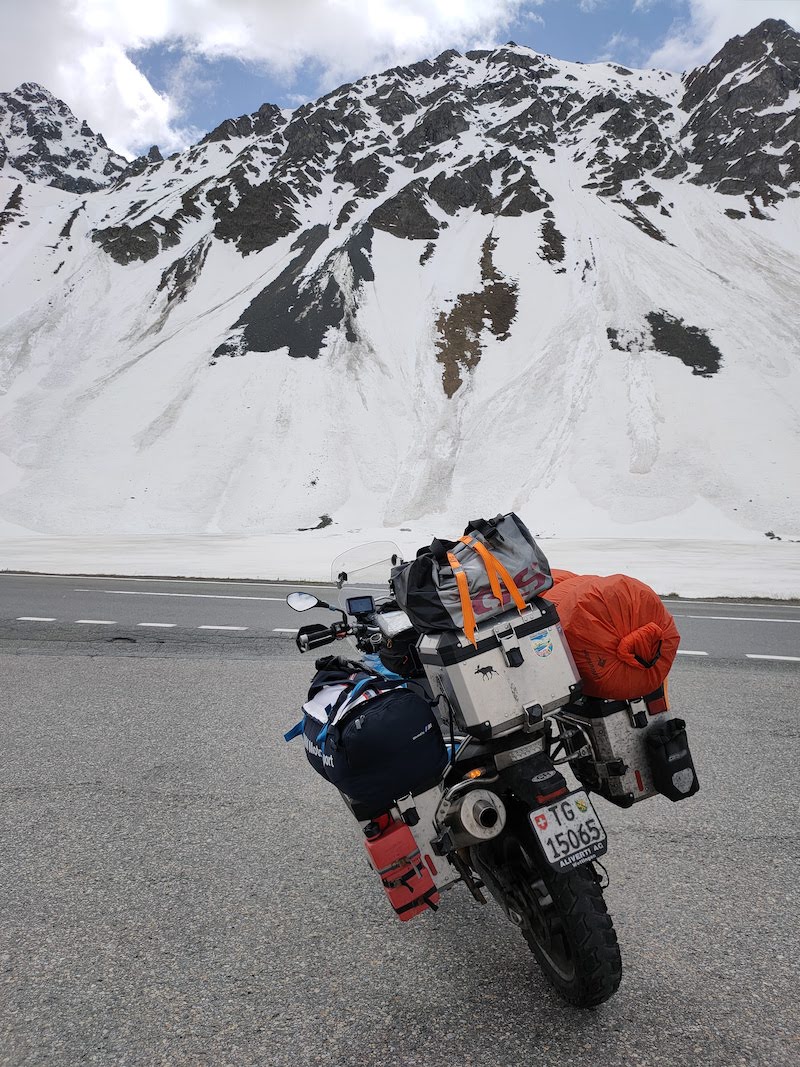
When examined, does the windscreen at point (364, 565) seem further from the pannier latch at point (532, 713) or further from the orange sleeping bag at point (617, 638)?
the pannier latch at point (532, 713)

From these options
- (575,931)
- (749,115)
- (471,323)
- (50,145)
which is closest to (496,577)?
(575,931)

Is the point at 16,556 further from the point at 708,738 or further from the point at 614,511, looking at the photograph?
the point at 614,511

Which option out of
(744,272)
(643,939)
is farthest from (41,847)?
(744,272)

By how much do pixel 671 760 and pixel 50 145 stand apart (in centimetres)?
22398

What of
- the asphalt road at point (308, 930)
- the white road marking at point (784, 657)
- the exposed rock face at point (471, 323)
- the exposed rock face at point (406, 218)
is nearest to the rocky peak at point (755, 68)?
the exposed rock face at point (406, 218)

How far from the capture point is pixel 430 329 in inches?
2120

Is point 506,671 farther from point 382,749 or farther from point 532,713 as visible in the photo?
point 382,749

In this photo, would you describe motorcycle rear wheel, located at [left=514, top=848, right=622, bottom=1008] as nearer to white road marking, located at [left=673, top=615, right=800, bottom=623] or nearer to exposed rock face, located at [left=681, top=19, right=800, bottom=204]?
white road marking, located at [left=673, top=615, right=800, bottom=623]

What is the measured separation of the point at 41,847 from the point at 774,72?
119199 millimetres

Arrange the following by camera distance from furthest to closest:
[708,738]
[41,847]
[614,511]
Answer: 1. [614,511]
2. [708,738]
3. [41,847]

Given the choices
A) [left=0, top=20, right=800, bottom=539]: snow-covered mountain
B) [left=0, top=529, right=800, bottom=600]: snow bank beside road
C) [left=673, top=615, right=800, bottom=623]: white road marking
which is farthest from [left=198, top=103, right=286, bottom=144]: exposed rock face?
[left=673, top=615, right=800, bottom=623]: white road marking

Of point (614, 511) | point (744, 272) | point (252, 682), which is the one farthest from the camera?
point (744, 272)

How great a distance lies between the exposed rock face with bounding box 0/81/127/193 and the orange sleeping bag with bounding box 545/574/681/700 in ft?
633

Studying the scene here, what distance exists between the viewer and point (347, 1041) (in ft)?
7.26
